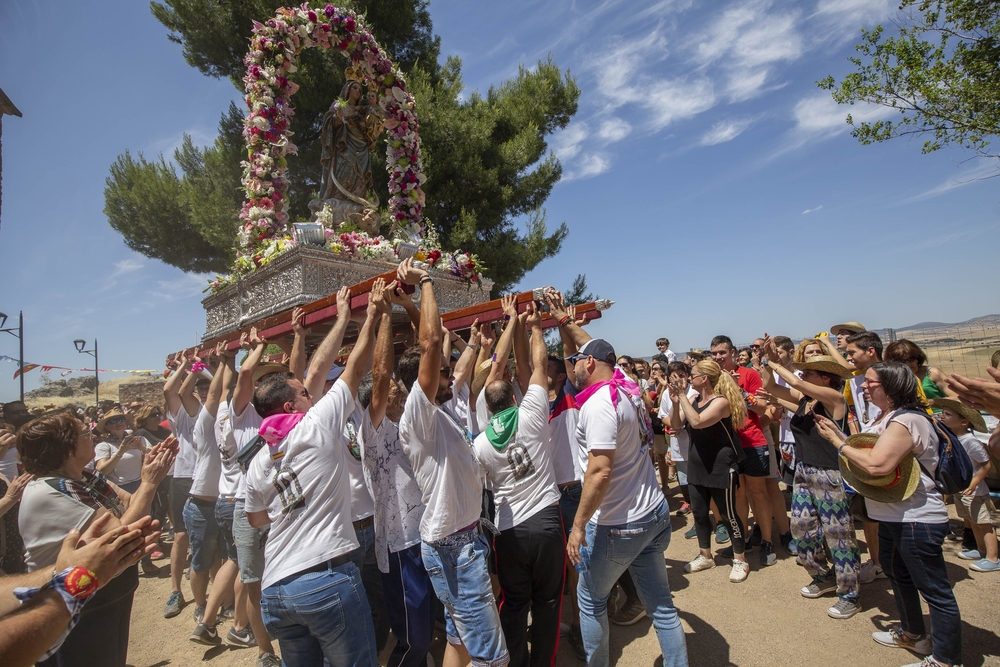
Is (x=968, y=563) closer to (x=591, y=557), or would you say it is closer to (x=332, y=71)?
(x=591, y=557)

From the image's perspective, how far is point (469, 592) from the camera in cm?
267

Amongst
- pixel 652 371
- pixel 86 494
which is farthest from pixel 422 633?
pixel 652 371

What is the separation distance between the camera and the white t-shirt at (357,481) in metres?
3.21

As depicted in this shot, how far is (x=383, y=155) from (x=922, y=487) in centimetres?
1321

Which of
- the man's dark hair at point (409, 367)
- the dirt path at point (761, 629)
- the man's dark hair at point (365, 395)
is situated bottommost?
the dirt path at point (761, 629)

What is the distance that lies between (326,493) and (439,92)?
45.4 feet

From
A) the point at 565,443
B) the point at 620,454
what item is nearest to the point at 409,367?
the point at 620,454

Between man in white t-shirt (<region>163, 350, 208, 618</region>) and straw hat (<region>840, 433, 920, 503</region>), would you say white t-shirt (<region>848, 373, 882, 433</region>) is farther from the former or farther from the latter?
man in white t-shirt (<region>163, 350, 208, 618</region>)

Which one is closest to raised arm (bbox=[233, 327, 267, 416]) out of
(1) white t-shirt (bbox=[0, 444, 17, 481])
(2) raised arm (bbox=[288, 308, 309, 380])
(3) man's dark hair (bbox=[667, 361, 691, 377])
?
(2) raised arm (bbox=[288, 308, 309, 380])

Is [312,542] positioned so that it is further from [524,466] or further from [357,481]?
[524,466]

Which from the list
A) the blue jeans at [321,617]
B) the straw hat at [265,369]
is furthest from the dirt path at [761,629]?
the straw hat at [265,369]

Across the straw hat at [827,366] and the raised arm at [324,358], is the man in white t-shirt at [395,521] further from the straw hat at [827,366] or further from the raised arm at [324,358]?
the straw hat at [827,366]

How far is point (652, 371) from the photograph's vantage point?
860 centimetres

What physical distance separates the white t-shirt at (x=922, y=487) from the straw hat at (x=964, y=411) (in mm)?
618
